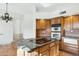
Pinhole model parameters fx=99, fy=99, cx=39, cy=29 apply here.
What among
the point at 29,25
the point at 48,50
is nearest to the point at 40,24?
the point at 29,25

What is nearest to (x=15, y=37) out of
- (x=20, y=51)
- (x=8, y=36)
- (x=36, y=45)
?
(x=8, y=36)

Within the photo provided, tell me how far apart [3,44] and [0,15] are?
1.31 feet

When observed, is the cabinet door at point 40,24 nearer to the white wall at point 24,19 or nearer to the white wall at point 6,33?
the white wall at point 24,19

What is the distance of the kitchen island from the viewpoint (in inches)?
54.6

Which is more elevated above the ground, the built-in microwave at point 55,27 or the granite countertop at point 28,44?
the built-in microwave at point 55,27

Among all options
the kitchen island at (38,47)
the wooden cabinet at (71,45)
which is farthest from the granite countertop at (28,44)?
the wooden cabinet at (71,45)

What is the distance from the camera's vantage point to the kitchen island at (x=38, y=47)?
1.39 metres

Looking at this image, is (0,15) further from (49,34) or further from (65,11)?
(65,11)

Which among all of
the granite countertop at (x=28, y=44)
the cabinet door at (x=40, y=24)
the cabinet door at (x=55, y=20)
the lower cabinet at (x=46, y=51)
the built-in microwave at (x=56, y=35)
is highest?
the cabinet door at (x=55, y=20)

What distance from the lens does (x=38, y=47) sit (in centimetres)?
139

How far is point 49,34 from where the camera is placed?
1.42 meters

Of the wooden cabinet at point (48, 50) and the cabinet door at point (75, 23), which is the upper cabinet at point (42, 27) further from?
the cabinet door at point (75, 23)

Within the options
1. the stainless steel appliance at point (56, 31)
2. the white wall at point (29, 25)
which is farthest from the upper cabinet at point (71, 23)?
the white wall at point (29, 25)

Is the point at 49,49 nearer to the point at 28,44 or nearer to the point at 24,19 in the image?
the point at 28,44
